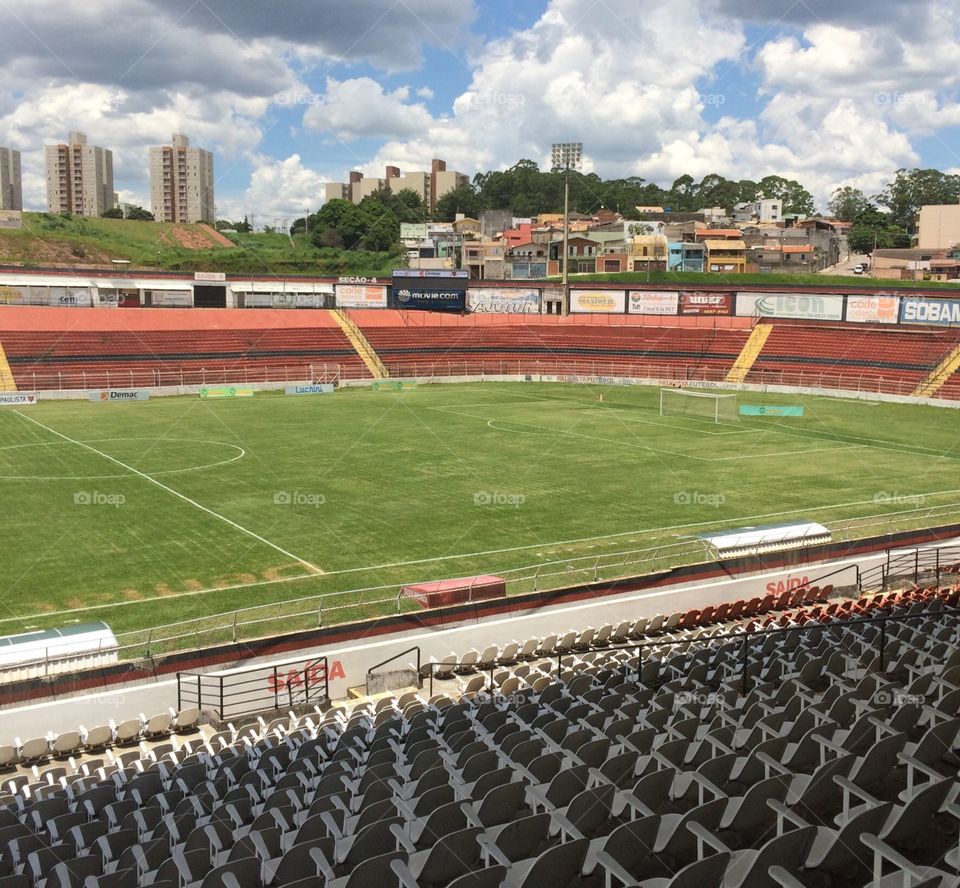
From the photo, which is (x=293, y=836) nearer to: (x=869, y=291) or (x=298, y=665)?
(x=298, y=665)

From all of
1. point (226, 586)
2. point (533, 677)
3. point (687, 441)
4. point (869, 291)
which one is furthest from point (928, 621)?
point (869, 291)

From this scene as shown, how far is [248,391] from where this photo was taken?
214 feet

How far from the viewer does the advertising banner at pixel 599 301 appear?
284ft

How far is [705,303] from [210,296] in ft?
142

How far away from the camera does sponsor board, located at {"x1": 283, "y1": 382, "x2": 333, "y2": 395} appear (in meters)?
66.3

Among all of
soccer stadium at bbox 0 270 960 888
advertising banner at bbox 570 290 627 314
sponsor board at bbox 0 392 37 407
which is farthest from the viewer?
advertising banner at bbox 570 290 627 314

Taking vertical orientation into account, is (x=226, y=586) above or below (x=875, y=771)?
below

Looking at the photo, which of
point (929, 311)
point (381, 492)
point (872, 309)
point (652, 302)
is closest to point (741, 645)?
point (381, 492)

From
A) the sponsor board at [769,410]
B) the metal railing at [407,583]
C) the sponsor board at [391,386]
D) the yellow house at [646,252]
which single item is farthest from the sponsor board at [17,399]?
the yellow house at [646,252]

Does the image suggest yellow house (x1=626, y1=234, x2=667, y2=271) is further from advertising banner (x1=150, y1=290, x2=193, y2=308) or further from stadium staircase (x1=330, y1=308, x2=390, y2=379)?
advertising banner (x1=150, y1=290, x2=193, y2=308)

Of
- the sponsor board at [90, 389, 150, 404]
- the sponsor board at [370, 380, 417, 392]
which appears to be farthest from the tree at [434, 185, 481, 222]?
the sponsor board at [90, 389, 150, 404]

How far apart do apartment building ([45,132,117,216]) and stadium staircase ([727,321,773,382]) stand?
148758 millimetres

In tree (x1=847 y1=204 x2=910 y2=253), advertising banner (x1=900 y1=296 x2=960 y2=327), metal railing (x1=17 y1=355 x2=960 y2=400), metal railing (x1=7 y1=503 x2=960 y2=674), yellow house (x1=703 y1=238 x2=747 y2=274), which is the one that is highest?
tree (x1=847 y1=204 x2=910 y2=253)

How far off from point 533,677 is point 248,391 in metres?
53.0
